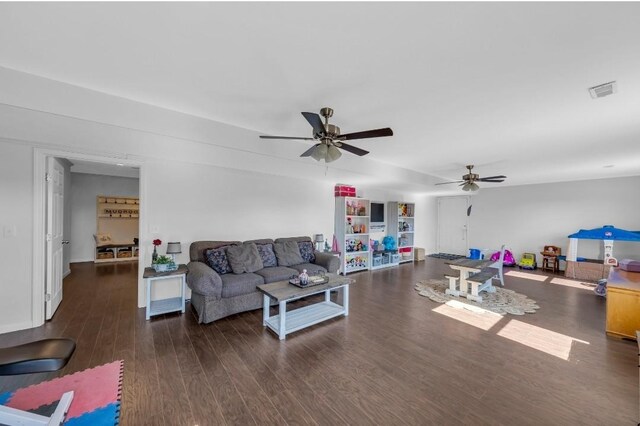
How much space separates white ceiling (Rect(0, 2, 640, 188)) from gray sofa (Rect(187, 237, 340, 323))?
77.8 inches

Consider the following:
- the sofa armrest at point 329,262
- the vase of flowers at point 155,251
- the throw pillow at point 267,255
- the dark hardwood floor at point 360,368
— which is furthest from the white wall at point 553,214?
the vase of flowers at point 155,251

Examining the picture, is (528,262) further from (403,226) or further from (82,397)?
(82,397)

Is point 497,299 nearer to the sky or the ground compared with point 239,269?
nearer to the ground

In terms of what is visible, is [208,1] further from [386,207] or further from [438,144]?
[386,207]

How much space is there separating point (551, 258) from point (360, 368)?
23.7ft

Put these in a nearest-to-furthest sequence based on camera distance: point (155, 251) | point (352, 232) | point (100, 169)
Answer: point (155, 251) < point (100, 169) < point (352, 232)

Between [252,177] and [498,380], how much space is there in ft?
14.3

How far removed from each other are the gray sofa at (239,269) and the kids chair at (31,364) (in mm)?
1520

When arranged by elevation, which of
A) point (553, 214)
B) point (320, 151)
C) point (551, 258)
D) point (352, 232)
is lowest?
point (551, 258)

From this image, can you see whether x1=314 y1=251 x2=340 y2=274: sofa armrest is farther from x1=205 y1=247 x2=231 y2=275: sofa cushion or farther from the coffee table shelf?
x1=205 y1=247 x2=231 y2=275: sofa cushion

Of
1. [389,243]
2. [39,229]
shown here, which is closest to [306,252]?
[389,243]

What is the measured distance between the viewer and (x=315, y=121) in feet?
7.45

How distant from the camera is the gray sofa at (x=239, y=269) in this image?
3.21 metres

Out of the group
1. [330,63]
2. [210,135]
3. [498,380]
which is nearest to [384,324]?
[498,380]
